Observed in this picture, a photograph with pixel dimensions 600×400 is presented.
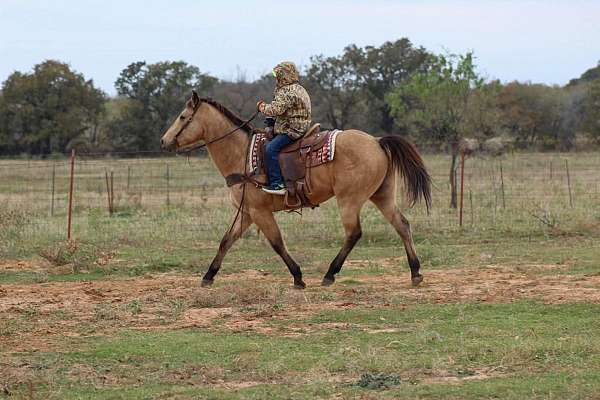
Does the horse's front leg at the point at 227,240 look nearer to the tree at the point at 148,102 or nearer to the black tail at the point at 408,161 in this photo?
the black tail at the point at 408,161

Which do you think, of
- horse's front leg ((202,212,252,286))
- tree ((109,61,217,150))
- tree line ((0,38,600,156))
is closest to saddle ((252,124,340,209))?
horse's front leg ((202,212,252,286))

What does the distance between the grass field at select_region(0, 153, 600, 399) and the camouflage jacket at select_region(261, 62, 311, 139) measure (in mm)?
1881

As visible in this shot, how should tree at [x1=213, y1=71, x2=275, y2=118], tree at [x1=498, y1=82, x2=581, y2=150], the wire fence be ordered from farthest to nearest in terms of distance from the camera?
tree at [x1=498, y1=82, x2=581, y2=150] → tree at [x1=213, y1=71, x2=275, y2=118] → the wire fence

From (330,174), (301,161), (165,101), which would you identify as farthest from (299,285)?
(165,101)

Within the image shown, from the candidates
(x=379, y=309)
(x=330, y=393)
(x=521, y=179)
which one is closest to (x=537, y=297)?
(x=379, y=309)

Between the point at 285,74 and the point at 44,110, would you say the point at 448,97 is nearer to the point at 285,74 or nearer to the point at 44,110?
the point at 285,74

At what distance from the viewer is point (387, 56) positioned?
49156 millimetres

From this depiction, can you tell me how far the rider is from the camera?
11336 mm

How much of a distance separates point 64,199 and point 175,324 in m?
18.3

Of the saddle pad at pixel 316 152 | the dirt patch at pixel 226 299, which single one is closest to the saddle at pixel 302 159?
the saddle pad at pixel 316 152

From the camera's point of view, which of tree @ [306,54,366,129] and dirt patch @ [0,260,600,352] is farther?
tree @ [306,54,366,129]

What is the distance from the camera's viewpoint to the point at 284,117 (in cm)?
1140

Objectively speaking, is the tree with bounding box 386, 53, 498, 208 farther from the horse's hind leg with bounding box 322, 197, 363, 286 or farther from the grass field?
the horse's hind leg with bounding box 322, 197, 363, 286

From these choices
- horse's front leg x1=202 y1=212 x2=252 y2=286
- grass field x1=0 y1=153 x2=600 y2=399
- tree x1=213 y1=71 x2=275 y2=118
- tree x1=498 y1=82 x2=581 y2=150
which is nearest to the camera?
grass field x1=0 y1=153 x2=600 y2=399
